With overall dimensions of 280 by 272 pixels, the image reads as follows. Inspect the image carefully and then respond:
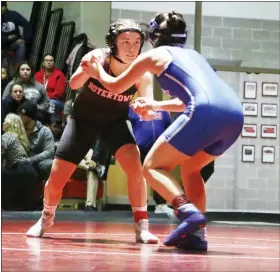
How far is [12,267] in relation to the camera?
3.00 m

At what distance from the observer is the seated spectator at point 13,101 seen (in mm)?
8297

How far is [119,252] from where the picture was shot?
383 cm

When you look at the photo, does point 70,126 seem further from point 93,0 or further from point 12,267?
point 93,0

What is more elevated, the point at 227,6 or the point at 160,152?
the point at 227,6

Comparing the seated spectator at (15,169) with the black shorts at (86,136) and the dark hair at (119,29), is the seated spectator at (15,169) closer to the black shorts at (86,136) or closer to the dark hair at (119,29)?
the black shorts at (86,136)

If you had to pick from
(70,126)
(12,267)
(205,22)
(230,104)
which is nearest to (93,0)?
(205,22)

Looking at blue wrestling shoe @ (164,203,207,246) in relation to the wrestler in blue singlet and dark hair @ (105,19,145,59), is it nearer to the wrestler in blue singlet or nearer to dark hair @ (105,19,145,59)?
the wrestler in blue singlet

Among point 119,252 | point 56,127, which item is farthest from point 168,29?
point 56,127

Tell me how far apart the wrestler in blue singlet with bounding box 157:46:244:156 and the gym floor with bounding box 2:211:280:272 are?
52 cm

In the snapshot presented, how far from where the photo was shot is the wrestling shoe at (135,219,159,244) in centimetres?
435

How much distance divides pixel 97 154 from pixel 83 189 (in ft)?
1.32

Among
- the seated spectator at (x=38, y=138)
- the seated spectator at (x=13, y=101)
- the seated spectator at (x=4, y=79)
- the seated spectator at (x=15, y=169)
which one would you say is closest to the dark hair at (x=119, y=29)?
the seated spectator at (x=15, y=169)

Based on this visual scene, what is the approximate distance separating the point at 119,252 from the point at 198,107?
77cm

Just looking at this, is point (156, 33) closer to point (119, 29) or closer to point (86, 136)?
point (119, 29)
